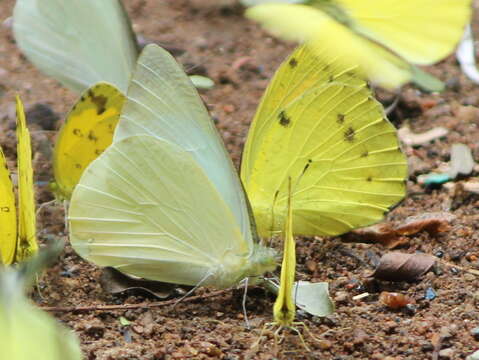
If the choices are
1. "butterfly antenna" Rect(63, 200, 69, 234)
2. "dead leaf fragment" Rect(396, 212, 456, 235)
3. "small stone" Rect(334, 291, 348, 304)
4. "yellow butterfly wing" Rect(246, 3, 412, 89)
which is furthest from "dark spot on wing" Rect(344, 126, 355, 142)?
"butterfly antenna" Rect(63, 200, 69, 234)

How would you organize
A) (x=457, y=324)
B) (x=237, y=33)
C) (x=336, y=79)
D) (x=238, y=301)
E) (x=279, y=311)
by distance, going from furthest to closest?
(x=237, y=33) < (x=336, y=79) < (x=238, y=301) < (x=457, y=324) < (x=279, y=311)

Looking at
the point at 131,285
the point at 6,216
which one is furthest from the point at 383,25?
the point at 6,216

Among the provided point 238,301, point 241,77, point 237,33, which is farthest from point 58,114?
point 238,301

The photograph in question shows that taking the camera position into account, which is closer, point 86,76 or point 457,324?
point 457,324

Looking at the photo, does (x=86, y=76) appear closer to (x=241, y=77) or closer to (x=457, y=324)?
(x=241, y=77)

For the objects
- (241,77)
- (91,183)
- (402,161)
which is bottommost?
(241,77)

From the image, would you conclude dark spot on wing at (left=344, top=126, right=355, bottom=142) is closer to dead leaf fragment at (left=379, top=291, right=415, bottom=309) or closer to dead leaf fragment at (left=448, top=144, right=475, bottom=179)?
dead leaf fragment at (left=379, top=291, right=415, bottom=309)

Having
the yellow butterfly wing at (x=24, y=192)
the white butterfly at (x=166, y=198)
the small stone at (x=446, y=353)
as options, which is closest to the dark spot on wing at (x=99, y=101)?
the white butterfly at (x=166, y=198)
